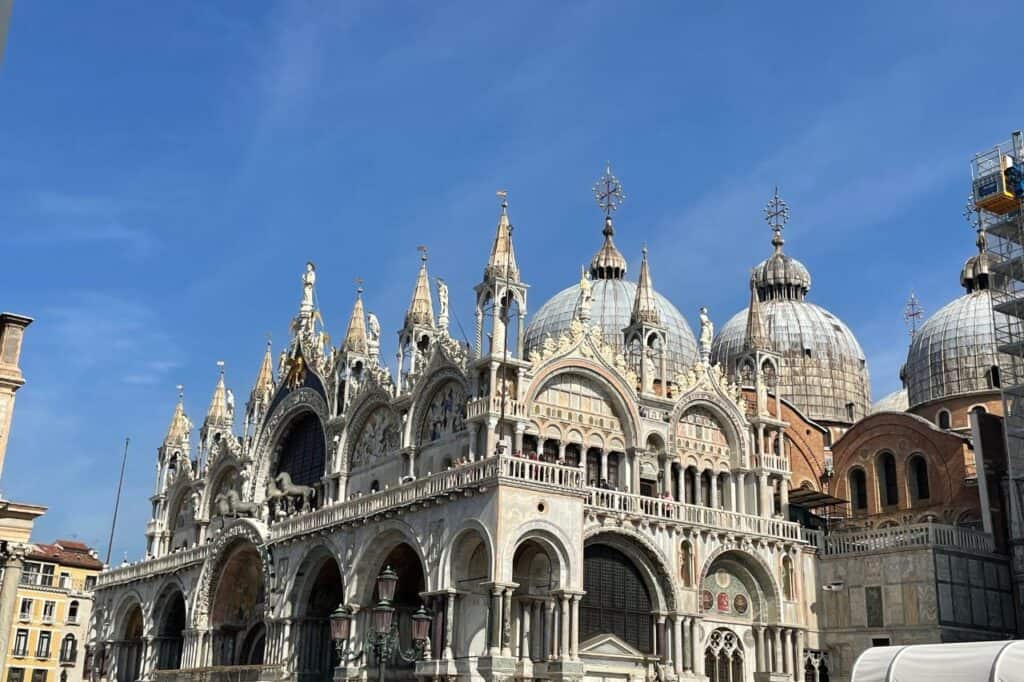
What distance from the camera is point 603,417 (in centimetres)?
3947

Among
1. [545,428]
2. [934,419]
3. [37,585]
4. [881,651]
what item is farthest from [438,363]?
[37,585]

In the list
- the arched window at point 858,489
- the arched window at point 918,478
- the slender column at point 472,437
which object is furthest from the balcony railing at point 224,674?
the arched window at point 918,478

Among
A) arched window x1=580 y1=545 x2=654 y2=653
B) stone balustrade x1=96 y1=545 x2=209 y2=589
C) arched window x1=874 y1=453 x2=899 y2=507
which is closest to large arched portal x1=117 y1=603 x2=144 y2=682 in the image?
stone balustrade x1=96 y1=545 x2=209 y2=589

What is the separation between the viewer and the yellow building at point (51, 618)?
6906 cm

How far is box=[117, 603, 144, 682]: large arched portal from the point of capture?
56.7m

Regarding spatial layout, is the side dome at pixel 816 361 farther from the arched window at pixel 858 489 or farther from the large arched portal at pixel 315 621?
the large arched portal at pixel 315 621

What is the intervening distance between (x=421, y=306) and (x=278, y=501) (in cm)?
1208

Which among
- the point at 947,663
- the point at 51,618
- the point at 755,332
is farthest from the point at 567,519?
the point at 51,618

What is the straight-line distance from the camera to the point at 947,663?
73.2ft

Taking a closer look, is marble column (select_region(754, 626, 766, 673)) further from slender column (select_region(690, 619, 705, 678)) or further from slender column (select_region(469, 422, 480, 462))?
slender column (select_region(469, 422, 480, 462))

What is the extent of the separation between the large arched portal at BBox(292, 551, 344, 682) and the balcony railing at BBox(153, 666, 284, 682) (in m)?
1.07

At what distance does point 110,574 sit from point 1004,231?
45965 millimetres

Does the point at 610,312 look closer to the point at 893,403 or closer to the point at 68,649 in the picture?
the point at 893,403

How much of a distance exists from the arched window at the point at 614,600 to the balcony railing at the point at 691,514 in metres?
1.47
